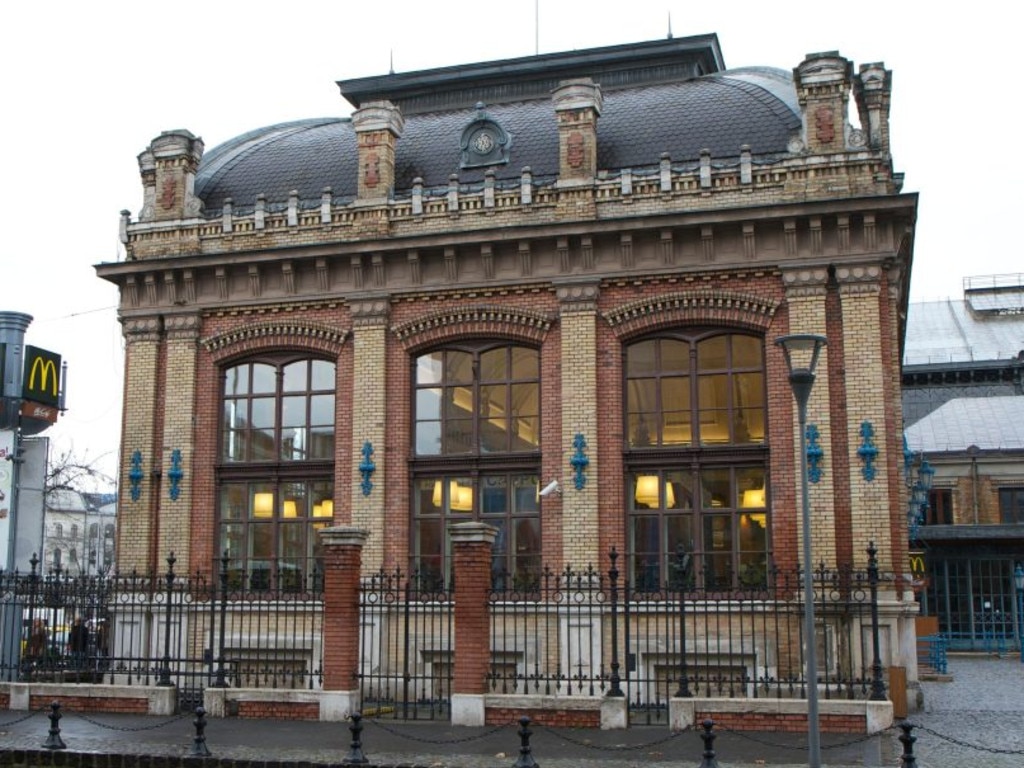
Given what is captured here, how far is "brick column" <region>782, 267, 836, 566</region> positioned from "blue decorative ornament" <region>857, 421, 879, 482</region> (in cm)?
54

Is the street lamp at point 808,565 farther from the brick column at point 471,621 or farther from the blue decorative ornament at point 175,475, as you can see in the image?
the blue decorative ornament at point 175,475

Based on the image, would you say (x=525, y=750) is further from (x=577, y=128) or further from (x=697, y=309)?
(x=577, y=128)

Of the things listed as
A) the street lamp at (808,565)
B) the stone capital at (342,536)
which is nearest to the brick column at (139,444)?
the stone capital at (342,536)

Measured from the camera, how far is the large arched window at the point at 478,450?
23062 mm

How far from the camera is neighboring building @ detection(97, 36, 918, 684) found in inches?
851

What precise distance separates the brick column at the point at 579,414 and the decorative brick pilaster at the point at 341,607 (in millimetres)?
4662

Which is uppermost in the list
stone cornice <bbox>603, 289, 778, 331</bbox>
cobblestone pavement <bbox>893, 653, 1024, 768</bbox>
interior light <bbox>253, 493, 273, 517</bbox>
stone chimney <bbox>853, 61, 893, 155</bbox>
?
stone chimney <bbox>853, 61, 893, 155</bbox>

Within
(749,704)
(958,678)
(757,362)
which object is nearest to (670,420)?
(757,362)

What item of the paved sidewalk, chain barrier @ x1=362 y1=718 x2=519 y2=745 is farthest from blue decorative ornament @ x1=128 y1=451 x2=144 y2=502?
chain barrier @ x1=362 y1=718 x2=519 y2=745

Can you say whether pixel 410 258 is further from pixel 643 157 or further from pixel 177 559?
pixel 177 559

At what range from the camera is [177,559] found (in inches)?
949

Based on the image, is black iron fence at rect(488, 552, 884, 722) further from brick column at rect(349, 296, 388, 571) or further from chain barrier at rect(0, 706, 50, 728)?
chain barrier at rect(0, 706, 50, 728)

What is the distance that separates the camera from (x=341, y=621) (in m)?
18.4

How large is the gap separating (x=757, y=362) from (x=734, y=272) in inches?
66.9
